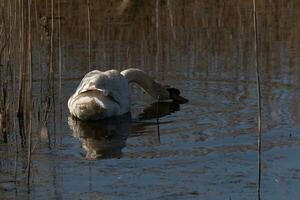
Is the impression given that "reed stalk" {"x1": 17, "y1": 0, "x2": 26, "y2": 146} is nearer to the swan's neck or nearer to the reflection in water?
the reflection in water

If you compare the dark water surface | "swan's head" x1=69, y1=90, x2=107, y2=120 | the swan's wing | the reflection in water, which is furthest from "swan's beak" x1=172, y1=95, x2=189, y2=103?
"swan's head" x1=69, y1=90, x2=107, y2=120

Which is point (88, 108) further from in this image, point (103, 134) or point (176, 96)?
point (176, 96)

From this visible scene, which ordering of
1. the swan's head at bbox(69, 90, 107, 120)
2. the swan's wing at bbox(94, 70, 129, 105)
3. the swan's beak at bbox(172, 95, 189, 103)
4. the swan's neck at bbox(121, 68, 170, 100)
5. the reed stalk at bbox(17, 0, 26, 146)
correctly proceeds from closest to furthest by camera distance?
the reed stalk at bbox(17, 0, 26, 146) → the swan's head at bbox(69, 90, 107, 120) → the swan's wing at bbox(94, 70, 129, 105) → the swan's beak at bbox(172, 95, 189, 103) → the swan's neck at bbox(121, 68, 170, 100)

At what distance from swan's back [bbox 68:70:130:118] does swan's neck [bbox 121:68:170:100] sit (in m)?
0.50

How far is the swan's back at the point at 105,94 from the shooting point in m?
9.41

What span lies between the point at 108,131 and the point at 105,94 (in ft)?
1.81

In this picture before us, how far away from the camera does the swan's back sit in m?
9.41

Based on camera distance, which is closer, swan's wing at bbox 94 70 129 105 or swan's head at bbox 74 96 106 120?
swan's head at bbox 74 96 106 120

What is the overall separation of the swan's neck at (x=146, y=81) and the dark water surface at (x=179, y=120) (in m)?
0.17

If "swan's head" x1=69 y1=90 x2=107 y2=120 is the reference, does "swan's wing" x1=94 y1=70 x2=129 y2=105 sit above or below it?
above

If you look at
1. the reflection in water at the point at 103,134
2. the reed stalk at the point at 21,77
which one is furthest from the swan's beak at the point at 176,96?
the reed stalk at the point at 21,77

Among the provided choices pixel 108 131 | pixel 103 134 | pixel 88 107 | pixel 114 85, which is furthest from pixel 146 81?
pixel 103 134

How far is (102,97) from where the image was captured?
9.52 m

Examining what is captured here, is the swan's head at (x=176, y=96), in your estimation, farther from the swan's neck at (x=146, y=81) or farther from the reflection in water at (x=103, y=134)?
the reflection in water at (x=103, y=134)
